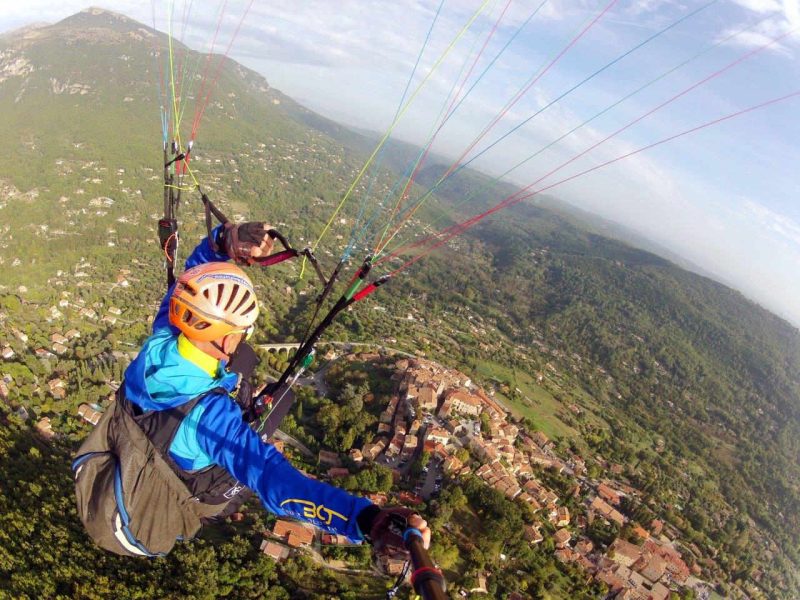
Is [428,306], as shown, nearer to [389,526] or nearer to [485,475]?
[485,475]

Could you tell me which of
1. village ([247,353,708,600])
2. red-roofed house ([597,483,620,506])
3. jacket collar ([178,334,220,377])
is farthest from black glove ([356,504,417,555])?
red-roofed house ([597,483,620,506])

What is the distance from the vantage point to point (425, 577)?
133 cm

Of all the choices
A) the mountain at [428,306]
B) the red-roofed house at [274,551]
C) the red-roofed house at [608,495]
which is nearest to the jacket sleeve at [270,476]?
the mountain at [428,306]

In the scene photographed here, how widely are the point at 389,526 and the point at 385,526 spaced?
2 cm

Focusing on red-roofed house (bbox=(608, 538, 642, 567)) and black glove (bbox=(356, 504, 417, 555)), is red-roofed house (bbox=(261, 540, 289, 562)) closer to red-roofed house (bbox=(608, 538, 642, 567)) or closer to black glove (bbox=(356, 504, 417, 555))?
black glove (bbox=(356, 504, 417, 555))

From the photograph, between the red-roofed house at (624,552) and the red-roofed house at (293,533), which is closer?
the red-roofed house at (293,533)

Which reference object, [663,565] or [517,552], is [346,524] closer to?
[517,552]

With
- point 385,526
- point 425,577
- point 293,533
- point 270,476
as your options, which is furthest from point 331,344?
point 425,577

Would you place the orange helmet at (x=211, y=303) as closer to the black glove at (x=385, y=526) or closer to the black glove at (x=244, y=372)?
the black glove at (x=244, y=372)

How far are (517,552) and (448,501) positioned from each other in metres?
3.07

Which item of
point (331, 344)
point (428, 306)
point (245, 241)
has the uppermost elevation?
point (245, 241)

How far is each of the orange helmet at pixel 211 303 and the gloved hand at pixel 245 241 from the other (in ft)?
3.66

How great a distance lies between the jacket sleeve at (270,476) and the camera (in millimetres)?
1671

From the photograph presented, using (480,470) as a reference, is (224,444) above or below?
above
